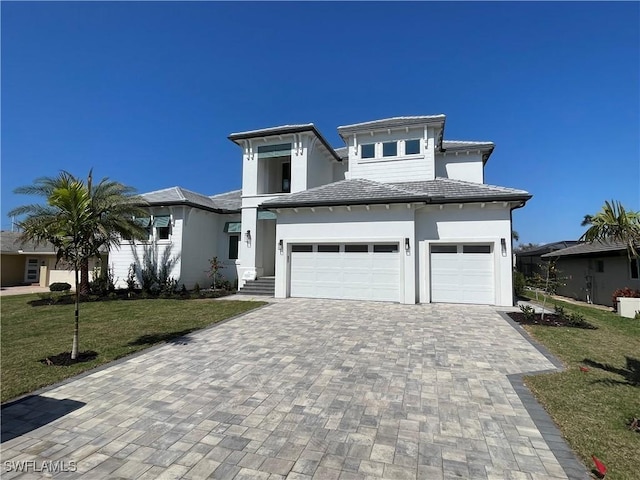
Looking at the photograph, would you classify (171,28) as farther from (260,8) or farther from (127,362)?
(127,362)

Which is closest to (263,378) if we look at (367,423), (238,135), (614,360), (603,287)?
(367,423)

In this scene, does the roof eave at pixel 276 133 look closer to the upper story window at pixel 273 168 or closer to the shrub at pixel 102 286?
the upper story window at pixel 273 168

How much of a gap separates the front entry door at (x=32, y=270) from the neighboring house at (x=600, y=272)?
41890mm

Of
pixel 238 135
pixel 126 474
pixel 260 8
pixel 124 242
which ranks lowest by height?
pixel 126 474

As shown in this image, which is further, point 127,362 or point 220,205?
point 220,205

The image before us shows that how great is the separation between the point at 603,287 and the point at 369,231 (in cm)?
1787

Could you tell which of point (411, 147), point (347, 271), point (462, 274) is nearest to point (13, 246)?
point (347, 271)

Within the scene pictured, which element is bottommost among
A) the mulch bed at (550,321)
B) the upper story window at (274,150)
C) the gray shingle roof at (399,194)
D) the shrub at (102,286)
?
the mulch bed at (550,321)

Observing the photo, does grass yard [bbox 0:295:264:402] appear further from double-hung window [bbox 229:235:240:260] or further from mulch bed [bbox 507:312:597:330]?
mulch bed [bbox 507:312:597:330]

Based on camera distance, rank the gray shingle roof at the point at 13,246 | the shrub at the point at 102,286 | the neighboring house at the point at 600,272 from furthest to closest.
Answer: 1. the gray shingle roof at the point at 13,246
2. the neighboring house at the point at 600,272
3. the shrub at the point at 102,286

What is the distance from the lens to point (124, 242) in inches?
773

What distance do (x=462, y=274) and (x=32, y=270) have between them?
3691 cm

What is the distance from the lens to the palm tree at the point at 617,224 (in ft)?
18.6

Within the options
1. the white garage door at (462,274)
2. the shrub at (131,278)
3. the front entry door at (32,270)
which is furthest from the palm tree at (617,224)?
the front entry door at (32,270)
